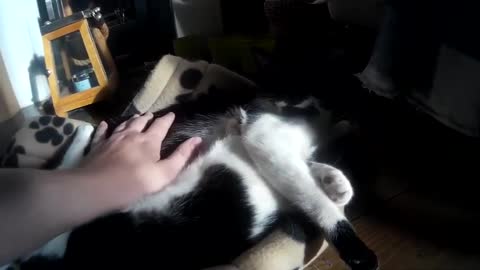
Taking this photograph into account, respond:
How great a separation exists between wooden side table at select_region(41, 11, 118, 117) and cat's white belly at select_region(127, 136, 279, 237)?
92cm

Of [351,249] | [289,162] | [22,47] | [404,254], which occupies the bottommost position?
[404,254]

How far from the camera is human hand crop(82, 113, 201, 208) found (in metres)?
0.83

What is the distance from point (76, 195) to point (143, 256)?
0.19 m

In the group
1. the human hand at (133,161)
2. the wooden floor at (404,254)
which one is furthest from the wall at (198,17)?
the wooden floor at (404,254)

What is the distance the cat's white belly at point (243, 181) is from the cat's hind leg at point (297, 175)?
22 millimetres

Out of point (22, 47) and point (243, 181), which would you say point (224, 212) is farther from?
point (22, 47)

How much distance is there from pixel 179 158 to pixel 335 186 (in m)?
0.35

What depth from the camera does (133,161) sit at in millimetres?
903

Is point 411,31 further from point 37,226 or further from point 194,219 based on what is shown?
point 37,226

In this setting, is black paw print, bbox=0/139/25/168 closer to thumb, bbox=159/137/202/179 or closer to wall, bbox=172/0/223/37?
thumb, bbox=159/137/202/179

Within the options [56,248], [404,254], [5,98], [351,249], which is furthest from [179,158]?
[5,98]

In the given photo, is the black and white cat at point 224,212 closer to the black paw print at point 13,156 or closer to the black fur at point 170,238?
the black fur at point 170,238

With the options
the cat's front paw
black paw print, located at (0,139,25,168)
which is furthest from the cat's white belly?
black paw print, located at (0,139,25,168)

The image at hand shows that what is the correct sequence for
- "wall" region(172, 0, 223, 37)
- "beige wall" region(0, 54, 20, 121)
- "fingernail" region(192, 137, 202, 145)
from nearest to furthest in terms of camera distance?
"fingernail" region(192, 137, 202, 145), "beige wall" region(0, 54, 20, 121), "wall" region(172, 0, 223, 37)
